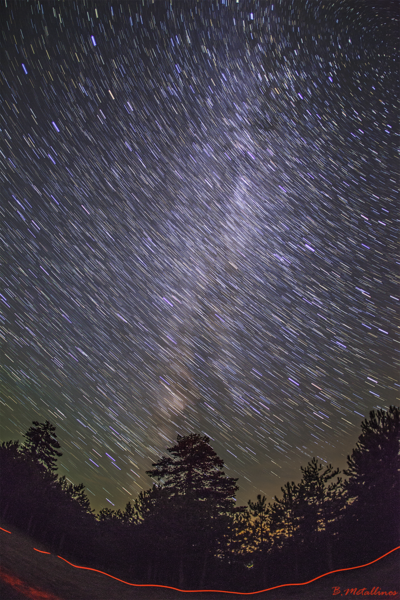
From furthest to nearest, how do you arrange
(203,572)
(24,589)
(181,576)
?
(181,576) < (203,572) < (24,589)

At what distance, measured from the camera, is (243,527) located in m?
21.3

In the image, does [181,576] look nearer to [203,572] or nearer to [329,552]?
[203,572]

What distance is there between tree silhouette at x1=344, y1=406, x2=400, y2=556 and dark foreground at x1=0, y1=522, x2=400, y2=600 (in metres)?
1.10

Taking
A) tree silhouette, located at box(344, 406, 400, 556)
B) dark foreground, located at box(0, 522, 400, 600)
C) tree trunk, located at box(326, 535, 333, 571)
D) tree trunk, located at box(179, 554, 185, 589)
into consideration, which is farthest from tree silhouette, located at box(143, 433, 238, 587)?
tree silhouette, located at box(344, 406, 400, 556)

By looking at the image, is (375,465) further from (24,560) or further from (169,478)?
(24,560)

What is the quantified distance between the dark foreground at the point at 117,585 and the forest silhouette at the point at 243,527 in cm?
117

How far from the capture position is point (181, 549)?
20.4 meters

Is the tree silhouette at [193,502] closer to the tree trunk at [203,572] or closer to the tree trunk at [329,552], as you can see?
the tree trunk at [203,572]

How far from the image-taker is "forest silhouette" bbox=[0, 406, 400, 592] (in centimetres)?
1889

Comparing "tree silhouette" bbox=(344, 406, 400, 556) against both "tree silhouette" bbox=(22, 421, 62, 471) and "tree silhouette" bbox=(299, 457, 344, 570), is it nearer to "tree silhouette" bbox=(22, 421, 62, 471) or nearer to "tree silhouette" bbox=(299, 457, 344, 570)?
"tree silhouette" bbox=(299, 457, 344, 570)

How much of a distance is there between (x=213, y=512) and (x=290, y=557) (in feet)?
18.1

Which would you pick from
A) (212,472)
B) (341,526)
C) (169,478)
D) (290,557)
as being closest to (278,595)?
(290,557)

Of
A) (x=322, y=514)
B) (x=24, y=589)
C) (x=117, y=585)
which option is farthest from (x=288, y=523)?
(x=24, y=589)

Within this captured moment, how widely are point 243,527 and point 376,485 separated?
9.24 meters
